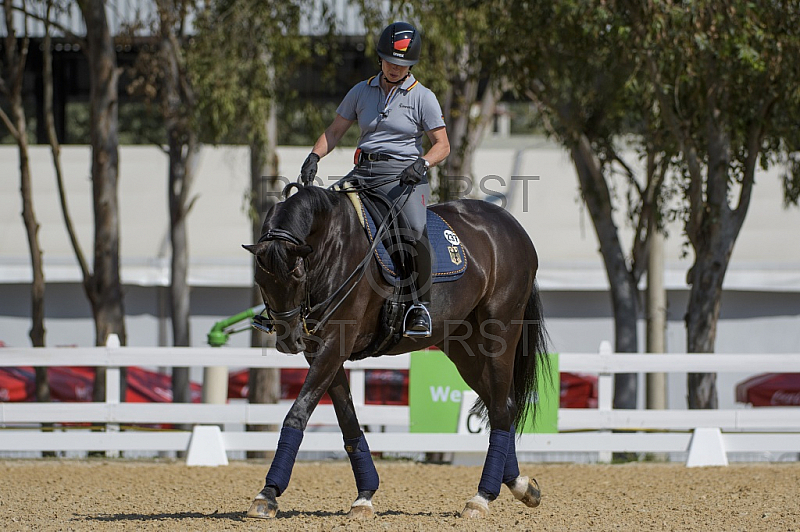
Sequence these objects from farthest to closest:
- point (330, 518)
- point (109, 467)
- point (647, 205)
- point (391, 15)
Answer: point (647, 205)
point (391, 15)
point (109, 467)
point (330, 518)

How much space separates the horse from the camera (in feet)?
18.0

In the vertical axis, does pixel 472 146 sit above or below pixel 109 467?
above

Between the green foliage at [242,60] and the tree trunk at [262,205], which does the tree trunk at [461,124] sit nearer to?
the green foliage at [242,60]

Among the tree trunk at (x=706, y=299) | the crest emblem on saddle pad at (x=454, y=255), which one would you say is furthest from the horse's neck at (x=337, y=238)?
the tree trunk at (x=706, y=299)

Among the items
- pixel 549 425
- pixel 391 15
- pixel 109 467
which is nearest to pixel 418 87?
pixel 549 425

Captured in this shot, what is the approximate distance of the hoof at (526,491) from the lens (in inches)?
258

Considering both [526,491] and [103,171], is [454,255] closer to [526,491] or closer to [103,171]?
[526,491]

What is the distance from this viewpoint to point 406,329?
6023mm

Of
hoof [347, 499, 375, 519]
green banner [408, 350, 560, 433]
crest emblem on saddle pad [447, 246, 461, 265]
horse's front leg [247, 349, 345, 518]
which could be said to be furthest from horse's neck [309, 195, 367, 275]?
green banner [408, 350, 560, 433]

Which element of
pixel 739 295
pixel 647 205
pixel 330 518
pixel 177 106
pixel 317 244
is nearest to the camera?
pixel 317 244

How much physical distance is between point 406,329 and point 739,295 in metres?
15.5

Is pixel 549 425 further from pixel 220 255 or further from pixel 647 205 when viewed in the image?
pixel 220 255

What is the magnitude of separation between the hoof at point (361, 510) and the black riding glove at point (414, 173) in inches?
76.8

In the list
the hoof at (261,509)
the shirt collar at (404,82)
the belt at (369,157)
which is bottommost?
the hoof at (261,509)
